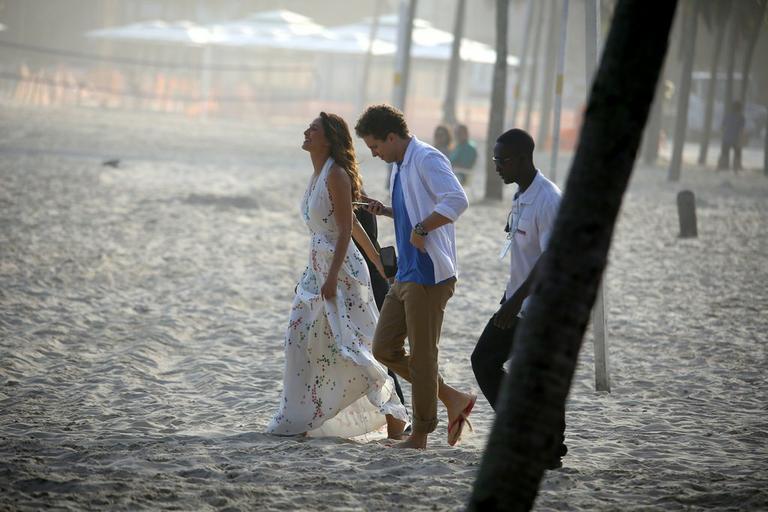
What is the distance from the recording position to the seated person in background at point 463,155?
16.4 meters

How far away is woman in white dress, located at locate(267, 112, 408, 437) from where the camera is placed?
565 centimetres

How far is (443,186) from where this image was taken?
16.9 ft

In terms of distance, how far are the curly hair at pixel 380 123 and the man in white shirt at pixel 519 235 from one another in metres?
0.52

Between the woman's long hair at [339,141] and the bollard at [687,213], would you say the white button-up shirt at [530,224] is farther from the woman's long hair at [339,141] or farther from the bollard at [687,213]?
the bollard at [687,213]

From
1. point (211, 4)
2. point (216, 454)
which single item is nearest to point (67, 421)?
point (216, 454)

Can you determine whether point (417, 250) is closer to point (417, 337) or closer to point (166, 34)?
point (417, 337)

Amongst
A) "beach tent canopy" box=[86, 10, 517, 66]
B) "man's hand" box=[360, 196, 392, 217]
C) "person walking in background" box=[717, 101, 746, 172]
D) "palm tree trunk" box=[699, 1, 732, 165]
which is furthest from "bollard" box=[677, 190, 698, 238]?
"beach tent canopy" box=[86, 10, 517, 66]

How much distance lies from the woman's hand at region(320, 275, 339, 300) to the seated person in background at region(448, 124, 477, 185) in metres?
10.8

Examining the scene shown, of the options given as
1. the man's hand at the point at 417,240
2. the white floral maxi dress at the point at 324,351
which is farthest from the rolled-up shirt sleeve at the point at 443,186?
the white floral maxi dress at the point at 324,351

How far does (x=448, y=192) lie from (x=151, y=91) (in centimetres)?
4063

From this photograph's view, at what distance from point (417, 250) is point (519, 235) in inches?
19.3

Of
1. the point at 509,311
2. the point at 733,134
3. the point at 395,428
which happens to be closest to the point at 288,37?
the point at 733,134

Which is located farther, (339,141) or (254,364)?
(254,364)

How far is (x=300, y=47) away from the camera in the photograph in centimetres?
4291
